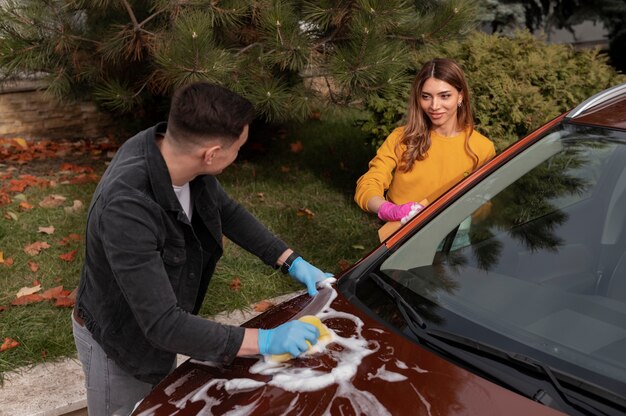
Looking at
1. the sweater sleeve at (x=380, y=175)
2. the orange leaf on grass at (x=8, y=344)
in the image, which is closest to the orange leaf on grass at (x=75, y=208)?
the orange leaf on grass at (x=8, y=344)

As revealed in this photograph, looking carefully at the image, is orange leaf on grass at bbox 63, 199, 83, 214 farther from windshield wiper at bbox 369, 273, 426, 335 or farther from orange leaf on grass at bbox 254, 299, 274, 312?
windshield wiper at bbox 369, 273, 426, 335

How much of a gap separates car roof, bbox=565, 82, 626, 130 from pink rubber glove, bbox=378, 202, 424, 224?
2.19ft

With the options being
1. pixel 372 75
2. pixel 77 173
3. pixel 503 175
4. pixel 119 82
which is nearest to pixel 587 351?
pixel 503 175

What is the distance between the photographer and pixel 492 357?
5.84 feet

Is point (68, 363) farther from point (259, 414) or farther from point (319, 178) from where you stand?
point (319, 178)

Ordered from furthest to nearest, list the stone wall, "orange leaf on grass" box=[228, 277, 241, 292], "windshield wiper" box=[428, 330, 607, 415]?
the stone wall
"orange leaf on grass" box=[228, 277, 241, 292]
"windshield wiper" box=[428, 330, 607, 415]

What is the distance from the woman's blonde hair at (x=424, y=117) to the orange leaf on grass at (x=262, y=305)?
123 centimetres

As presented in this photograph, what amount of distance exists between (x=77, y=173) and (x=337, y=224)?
2397 millimetres

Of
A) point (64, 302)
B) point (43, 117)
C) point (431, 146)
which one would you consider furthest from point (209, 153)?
point (43, 117)

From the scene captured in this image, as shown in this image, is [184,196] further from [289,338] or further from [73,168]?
[73,168]

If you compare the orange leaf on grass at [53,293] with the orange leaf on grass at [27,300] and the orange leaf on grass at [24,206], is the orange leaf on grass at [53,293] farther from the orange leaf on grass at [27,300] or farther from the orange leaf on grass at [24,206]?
the orange leaf on grass at [24,206]

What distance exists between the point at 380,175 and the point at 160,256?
4.67 feet

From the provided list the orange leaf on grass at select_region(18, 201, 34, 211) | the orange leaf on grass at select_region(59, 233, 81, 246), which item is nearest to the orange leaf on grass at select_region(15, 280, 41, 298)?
the orange leaf on grass at select_region(59, 233, 81, 246)

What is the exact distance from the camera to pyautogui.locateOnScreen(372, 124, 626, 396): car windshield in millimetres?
1839
